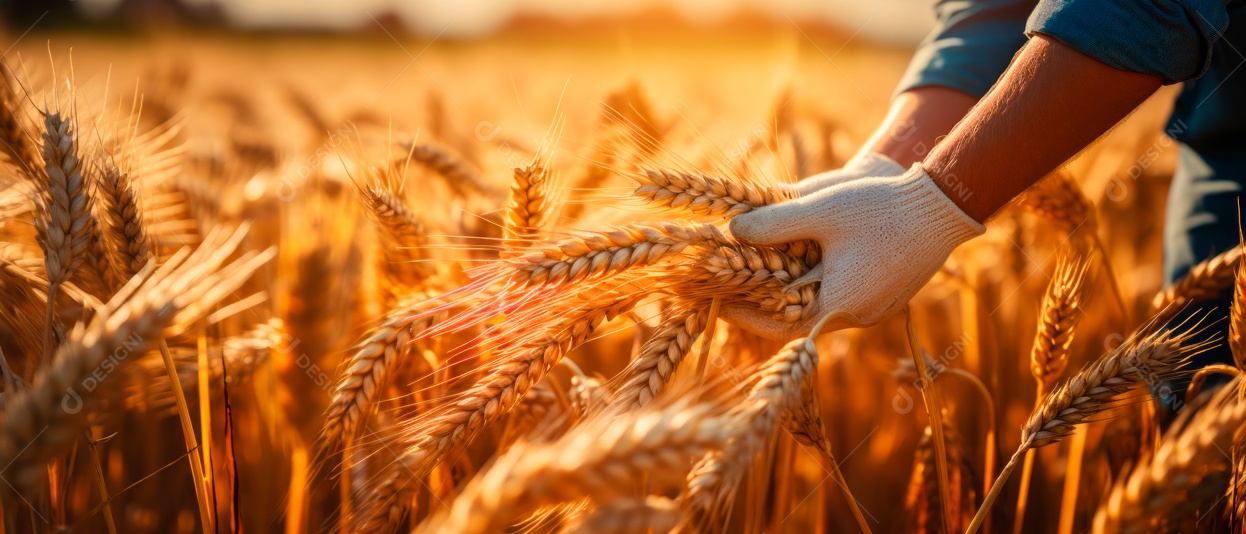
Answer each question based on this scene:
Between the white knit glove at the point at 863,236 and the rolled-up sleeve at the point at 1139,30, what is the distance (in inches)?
12.2

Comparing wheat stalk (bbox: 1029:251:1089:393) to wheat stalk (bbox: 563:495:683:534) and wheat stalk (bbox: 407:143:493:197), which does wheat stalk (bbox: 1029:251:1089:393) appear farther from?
wheat stalk (bbox: 407:143:493:197)

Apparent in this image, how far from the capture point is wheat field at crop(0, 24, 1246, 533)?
2.65 ft

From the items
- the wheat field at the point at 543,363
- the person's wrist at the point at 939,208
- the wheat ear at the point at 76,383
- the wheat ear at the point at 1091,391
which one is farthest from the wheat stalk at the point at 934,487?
the wheat ear at the point at 76,383

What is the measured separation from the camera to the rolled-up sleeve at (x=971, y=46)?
157 centimetres

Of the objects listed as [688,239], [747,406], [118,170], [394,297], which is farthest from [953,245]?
[118,170]

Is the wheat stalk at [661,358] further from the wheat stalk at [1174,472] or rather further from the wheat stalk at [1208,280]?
the wheat stalk at [1208,280]

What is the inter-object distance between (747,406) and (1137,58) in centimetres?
87

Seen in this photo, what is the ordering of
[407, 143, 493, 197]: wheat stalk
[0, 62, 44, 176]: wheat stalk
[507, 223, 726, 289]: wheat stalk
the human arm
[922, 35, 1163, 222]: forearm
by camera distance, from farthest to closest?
[407, 143, 493, 197]: wheat stalk
the human arm
[0, 62, 44, 176]: wheat stalk
[922, 35, 1163, 222]: forearm
[507, 223, 726, 289]: wheat stalk

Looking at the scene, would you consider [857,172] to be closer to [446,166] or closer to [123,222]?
[446,166]

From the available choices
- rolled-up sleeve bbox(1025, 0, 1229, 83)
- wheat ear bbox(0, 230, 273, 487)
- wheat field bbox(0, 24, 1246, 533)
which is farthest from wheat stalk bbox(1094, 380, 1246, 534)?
wheat ear bbox(0, 230, 273, 487)

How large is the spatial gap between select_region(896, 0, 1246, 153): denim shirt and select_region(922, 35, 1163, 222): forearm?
28 mm

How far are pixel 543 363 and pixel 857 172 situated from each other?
2.80ft

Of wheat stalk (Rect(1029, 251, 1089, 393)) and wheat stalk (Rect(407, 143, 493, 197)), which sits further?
wheat stalk (Rect(407, 143, 493, 197))

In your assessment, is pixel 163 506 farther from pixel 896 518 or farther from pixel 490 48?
pixel 490 48
